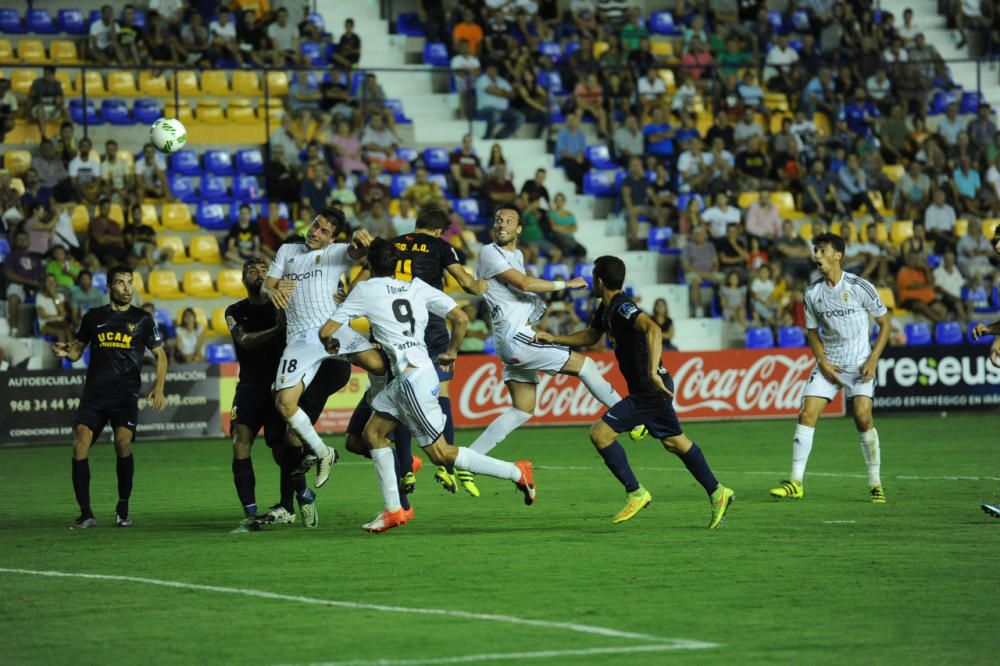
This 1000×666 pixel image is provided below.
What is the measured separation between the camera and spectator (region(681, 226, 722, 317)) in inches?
1103

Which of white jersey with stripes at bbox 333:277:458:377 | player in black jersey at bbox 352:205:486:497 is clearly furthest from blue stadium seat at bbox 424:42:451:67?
white jersey with stripes at bbox 333:277:458:377

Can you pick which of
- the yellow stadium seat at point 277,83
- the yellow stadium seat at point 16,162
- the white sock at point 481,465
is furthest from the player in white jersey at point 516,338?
the yellow stadium seat at point 277,83

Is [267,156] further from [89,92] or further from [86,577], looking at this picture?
[86,577]

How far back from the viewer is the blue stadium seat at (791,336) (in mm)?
27344

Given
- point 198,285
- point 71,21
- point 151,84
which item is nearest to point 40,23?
point 71,21

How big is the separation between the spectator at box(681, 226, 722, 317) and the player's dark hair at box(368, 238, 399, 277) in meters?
17.1

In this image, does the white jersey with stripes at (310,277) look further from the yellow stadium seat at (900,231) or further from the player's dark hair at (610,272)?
the yellow stadium seat at (900,231)

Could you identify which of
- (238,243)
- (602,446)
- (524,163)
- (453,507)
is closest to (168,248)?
(238,243)

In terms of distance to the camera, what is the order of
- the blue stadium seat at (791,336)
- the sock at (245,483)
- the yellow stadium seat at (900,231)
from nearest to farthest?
the sock at (245,483) → the blue stadium seat at (791,336) → the yellow stadium seat at (900,231)

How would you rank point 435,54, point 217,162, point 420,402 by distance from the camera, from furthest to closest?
point 435,54 < point 217,162 < point 420,402

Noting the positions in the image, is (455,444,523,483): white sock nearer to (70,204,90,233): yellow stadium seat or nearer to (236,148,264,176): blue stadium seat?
(70,204,90,233): yellow stadium seat

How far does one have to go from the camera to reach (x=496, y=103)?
99.0 ft

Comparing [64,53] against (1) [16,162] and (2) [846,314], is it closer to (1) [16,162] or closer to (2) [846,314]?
(1) [16,162]

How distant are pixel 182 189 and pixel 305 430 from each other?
16.0 m
